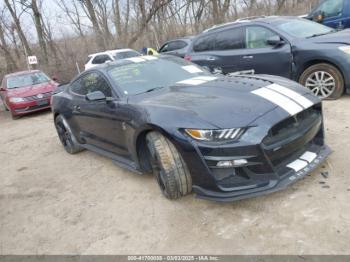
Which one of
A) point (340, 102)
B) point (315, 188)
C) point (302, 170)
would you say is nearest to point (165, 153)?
point (302, 170)

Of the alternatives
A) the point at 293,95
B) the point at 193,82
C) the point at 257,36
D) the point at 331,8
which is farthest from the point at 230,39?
the point at 331,8

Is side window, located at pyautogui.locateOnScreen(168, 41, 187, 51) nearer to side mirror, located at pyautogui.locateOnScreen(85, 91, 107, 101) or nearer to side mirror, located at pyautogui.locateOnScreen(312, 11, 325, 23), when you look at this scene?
side mirror, located at pyautogui.locateOnScreen(312, 11, 325, 23)

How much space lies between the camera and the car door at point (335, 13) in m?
9.08

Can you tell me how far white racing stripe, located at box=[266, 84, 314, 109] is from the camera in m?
3.42

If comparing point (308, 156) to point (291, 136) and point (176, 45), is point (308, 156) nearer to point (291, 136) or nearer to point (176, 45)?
point (291, 136)

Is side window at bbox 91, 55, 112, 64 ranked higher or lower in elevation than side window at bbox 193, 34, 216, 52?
lower

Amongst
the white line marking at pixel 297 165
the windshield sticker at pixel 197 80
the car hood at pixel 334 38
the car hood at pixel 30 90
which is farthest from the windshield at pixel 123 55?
the white line marking at pixel 297 165

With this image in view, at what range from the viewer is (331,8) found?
9469 millimetres

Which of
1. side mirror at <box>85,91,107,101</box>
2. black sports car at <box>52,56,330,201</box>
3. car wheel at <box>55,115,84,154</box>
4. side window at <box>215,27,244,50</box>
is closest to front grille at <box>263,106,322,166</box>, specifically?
black sports car at <box>52,56,330,201</box>

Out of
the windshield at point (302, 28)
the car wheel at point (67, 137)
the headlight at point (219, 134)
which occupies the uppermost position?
the windshield at point (302, 28)

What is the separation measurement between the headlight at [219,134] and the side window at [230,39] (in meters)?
4.40

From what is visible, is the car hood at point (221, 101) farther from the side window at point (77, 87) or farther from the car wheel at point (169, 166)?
the side window at point (77, 87)

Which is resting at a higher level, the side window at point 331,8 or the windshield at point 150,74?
the side window at point 331,8

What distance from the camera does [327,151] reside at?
11.8 ft
